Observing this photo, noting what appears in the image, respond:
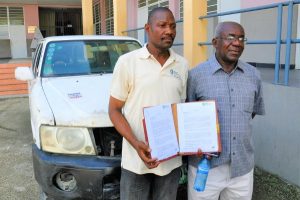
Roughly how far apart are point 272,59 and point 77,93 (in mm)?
5262

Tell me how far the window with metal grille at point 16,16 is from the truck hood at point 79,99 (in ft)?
59.2

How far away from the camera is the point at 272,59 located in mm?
7469

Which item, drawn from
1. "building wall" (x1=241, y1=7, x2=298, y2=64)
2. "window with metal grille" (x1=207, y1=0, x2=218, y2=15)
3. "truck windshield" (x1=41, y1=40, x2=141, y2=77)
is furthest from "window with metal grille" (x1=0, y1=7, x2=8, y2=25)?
"truck windshield" (x1=41, y1=40, x2=141, y2=77)

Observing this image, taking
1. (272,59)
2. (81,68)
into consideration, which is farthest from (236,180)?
(272,59)

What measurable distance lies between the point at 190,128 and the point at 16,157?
12.3 feet

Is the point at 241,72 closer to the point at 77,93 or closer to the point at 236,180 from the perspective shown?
the point at 236,180

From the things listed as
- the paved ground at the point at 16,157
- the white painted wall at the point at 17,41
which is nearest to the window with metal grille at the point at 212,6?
the paved ground at the point at 16,157

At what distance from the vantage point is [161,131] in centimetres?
207

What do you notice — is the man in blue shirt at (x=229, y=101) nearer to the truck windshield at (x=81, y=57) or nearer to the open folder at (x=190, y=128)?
the open folder at (x=190, y=128)

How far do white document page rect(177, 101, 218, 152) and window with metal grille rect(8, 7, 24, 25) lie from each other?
66.2 ft

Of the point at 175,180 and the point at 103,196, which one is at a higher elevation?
the point at 175,180

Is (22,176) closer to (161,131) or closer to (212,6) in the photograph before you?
(161,131)

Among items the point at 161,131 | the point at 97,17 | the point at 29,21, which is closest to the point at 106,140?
the point at 161,131

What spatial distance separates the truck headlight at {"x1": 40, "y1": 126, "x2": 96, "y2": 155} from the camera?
9.57 ft
